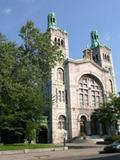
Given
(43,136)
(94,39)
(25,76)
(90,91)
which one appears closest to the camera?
(25,76)

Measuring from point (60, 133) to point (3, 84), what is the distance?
21077 millimetres

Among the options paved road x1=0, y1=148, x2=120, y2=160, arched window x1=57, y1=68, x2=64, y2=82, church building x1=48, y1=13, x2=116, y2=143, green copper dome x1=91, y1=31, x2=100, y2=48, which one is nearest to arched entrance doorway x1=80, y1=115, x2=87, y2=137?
church building x1=48, y1=13, x2=116, y2=143

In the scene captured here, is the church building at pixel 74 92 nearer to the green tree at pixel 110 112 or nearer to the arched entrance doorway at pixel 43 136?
the arched entrance doorway at pixel 43 136

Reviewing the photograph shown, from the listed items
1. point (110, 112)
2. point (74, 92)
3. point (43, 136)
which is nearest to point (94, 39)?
point (74, 92)

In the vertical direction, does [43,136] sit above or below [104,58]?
below

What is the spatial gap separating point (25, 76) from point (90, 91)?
988 inches

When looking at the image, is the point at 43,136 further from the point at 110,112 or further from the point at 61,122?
the point at 110,112

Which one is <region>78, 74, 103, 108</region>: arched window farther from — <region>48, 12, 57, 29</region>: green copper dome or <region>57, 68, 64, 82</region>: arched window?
<region>48, 12, 57, 29</region>: green copper dome

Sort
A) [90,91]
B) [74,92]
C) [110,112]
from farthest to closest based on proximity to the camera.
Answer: [90,91]
[74,92]
[110,112]

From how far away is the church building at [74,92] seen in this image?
5281 cm

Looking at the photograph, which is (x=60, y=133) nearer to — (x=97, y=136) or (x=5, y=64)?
(x=97, y=136)

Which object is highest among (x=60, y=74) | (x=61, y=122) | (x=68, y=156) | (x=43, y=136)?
(x=60, y=74)

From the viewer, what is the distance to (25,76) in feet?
119

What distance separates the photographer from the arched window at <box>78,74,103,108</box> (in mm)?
57344
